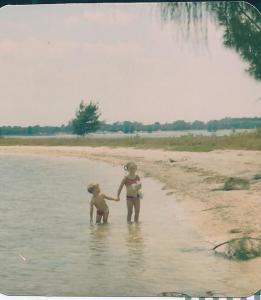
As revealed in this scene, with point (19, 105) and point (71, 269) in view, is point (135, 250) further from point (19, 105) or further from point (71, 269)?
point (19, 105)

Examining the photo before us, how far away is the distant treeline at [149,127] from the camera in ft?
7.94

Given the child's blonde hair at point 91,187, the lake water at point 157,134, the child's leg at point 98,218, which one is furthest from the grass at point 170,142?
the child's leg at point 98,218

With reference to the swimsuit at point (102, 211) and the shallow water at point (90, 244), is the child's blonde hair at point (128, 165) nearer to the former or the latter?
the shallow water at point (90, 244)

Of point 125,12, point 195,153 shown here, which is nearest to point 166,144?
point 195,153

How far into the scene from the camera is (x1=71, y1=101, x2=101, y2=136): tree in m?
2.47

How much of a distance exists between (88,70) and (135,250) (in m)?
0.64

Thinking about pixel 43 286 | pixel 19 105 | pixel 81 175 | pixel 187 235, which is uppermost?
pixel 19 105

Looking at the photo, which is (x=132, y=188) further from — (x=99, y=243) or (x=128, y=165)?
(x=99, y=243)

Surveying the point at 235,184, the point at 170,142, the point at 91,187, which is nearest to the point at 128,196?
the point at 91,187

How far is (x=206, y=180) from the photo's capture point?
246 centimetres

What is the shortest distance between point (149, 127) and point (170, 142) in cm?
9

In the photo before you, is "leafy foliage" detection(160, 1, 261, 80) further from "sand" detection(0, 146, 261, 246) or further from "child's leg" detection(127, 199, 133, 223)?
"child's leg" detection(127, 199, 133, 223)

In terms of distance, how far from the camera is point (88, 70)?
8.09 feet

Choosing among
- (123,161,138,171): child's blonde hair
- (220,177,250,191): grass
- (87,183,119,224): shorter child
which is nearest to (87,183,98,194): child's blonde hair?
(87,183,119,224): shorter child
